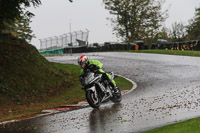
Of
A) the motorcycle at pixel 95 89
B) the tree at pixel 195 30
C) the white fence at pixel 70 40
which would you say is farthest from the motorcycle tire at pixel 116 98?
the tree at pixel 195 30

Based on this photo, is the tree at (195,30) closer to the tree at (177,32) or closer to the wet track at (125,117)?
the tree at (177,32)

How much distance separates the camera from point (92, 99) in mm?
12461

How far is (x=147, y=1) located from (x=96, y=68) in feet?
181

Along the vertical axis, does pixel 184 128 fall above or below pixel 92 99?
above

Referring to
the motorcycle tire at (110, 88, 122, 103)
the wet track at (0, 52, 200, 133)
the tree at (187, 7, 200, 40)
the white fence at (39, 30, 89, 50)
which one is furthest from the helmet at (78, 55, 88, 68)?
the tree at (187, 7, 200, 40)

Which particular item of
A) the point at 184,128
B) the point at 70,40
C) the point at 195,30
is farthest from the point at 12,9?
the point at 195,30

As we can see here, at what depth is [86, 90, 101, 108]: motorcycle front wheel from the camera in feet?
40.3

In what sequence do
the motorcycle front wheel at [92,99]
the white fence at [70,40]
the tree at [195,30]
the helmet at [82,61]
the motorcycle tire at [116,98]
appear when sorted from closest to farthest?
the motorcycle front wheel at [92,99], the helmet at [82,61], the motorcycle tire at [116,98], the white fence at [70,40], the tree at [195,30]

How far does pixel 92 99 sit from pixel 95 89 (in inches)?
15.0

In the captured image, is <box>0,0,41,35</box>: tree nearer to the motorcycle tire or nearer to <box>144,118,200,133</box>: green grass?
Answer: the motorcycle tire

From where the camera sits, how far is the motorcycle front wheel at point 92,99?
40.3 feet

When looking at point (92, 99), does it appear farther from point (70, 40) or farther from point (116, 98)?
point (70, 40)

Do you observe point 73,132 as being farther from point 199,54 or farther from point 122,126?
point 199,54

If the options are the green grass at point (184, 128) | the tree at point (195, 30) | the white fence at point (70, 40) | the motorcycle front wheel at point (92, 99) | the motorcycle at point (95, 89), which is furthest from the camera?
the tree at point (195, 30)
